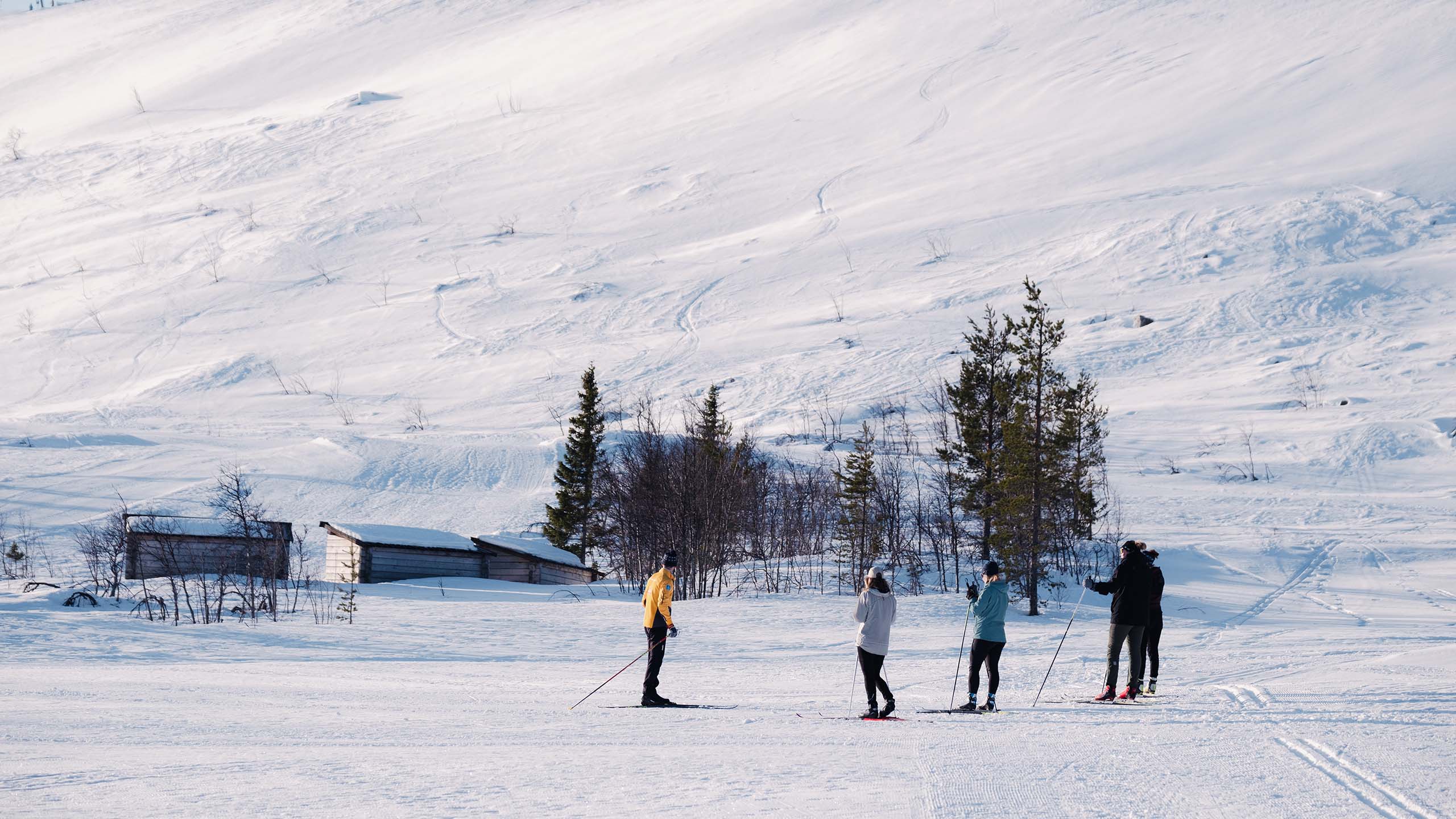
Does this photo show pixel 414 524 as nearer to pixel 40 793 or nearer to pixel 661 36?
pixel 40 793

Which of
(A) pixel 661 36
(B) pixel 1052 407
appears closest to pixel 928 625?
(B) pixel 1052 407

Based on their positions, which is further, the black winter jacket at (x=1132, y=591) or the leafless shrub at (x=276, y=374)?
the leafless shrub at (x=276, y=374)

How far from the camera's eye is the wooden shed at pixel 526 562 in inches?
1319

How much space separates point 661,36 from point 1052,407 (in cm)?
11782

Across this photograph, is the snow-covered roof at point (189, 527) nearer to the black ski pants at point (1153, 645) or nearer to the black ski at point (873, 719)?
the black ski at point (873, 719)

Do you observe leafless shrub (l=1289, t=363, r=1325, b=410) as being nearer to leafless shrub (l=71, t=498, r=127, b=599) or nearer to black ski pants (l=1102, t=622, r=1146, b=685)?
black ski pants (l=1102, t=622, r=1146, b=685)

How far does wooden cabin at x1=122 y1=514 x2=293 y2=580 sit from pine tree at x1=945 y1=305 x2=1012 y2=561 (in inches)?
707

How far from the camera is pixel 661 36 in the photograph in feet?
450

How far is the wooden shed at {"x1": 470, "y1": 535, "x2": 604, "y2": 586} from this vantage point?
110 ft

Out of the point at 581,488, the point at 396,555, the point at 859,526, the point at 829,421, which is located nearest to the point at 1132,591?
the point at 859,526

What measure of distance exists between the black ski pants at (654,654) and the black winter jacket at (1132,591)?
439 centimetres

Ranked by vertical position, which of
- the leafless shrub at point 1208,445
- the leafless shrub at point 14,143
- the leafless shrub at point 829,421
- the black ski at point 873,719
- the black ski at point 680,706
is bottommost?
the black ski at point 680,706

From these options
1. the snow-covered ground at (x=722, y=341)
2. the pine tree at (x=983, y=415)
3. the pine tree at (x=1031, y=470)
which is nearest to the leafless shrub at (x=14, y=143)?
the snow-covered ground at (x=722, y=341)

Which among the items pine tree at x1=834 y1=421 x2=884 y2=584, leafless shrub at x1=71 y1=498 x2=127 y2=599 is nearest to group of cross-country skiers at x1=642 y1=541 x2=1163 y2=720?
leafless shrub at x1=71 y1=498 x2=127 y2=599
